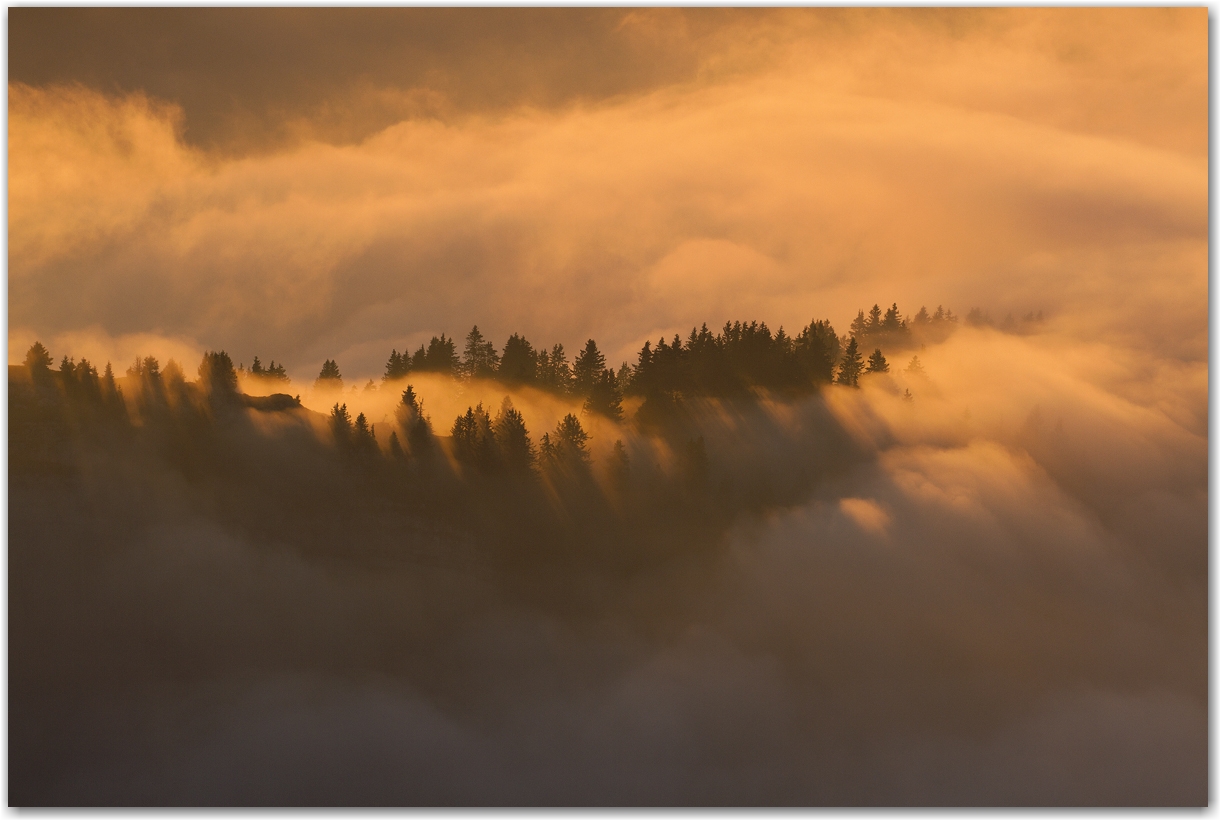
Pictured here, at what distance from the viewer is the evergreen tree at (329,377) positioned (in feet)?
25.8

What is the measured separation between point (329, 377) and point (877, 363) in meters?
5.41

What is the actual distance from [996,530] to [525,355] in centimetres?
489

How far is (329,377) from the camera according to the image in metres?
7.88

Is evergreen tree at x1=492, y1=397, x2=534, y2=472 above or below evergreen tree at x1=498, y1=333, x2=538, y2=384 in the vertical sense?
below

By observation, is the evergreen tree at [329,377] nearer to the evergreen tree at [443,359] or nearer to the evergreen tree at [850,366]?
the evergreen tree at [443,359]

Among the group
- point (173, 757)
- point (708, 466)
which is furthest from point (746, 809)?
point (173, 757)

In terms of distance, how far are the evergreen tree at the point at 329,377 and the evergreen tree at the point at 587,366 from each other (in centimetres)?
231

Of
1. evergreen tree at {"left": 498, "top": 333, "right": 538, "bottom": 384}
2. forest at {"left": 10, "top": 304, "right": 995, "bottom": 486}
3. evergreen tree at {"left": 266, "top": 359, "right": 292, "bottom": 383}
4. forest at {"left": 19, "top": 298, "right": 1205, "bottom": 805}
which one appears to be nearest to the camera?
forest at {"left": 19, "top": 298, "right": 1205, "bottom": 805}

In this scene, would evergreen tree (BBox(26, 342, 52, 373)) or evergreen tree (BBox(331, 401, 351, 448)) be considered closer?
evergreen tree (BBox(26, 342, 52, 373))

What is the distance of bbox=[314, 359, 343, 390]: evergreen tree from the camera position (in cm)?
786

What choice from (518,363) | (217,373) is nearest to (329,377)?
(217,373)

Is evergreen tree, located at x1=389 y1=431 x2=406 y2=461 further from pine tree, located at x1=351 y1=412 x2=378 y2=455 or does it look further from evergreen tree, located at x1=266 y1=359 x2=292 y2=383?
evergreen tree, located at x1=266 y1=359 x2=292 y2=383

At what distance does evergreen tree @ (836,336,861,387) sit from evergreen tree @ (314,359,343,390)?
4.96m

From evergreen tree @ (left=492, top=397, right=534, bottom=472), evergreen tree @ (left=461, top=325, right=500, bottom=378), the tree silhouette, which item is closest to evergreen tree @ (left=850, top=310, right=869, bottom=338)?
evergreen tree @ (left=492, top=397, right=534, bottom=472)
